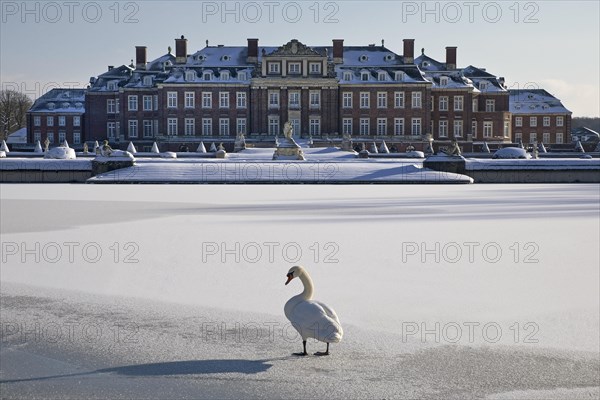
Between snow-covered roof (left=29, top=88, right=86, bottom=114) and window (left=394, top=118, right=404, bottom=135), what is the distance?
3115 centimetres

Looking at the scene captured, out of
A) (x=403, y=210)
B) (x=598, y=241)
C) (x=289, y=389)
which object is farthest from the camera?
(x=403, y=210)

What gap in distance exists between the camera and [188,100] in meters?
64.6

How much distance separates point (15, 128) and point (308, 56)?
54.0 meters

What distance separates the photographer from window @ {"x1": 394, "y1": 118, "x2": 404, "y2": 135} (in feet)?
214

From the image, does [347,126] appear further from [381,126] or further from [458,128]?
[458,128]

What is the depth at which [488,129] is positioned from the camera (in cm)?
7025

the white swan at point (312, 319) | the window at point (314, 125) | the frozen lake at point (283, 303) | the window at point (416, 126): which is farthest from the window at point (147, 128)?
the white swan at point (312, 319)

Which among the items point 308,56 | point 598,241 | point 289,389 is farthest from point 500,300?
point 308,56

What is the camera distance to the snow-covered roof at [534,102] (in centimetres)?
7800

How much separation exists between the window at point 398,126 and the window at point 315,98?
6.91 metres

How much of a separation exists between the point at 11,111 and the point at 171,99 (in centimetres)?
4711

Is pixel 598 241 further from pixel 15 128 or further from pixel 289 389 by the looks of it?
pixel 15 128

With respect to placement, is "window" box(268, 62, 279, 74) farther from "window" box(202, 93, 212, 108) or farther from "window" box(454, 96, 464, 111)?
"window" box(454, 96, 464, 111)

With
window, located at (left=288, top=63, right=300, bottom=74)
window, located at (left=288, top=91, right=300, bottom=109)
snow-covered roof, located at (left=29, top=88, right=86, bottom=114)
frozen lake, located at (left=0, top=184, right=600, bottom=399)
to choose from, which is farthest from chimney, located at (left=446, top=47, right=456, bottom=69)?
frozen lake, located at (left=0, top=184, right=600, bottom=399)
